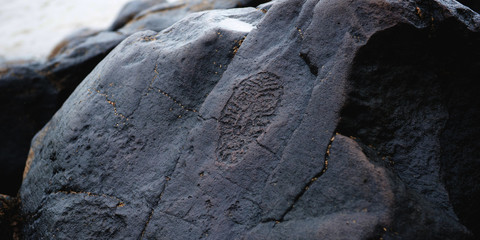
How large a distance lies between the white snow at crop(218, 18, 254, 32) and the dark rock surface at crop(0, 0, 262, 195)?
75.3 inches

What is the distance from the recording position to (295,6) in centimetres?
221

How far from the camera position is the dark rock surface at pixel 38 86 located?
13.6ft

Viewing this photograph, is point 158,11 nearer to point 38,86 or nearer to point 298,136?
point 38,86

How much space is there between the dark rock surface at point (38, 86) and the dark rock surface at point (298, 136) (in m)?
2.27

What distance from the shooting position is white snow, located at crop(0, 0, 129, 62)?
20.5 ft

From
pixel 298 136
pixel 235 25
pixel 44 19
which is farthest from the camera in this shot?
pixel 44 19

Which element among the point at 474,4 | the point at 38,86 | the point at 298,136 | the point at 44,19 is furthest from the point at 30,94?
the point at 474,4

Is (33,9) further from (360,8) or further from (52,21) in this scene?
(360,8)

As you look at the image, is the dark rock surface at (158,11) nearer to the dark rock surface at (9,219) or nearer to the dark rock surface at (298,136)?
the dark rock surface at (298,136)

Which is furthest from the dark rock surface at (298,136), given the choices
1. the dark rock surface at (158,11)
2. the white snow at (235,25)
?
Answer: the dark rock surface at (158,11)

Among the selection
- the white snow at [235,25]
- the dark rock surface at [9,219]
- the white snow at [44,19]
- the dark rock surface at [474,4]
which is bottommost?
the dark rock surface at [9,219]

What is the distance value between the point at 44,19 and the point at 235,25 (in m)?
6.85

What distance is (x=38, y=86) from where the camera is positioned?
4301 millimetres

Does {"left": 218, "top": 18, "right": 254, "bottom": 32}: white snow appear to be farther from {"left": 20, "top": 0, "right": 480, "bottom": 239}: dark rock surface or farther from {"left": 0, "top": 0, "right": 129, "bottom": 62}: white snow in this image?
{"left": 0, "top": 0, "right": 129, "bottom": 62}: white snow
